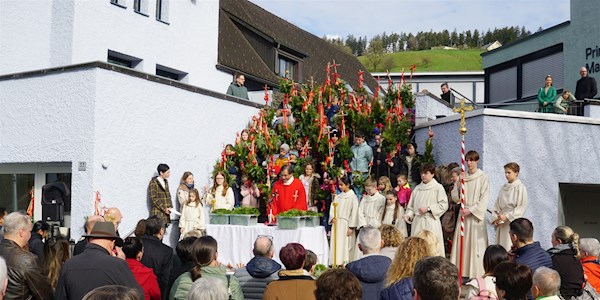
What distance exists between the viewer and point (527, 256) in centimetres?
662

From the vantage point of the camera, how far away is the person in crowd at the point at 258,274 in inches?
248

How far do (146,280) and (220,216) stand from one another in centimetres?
719

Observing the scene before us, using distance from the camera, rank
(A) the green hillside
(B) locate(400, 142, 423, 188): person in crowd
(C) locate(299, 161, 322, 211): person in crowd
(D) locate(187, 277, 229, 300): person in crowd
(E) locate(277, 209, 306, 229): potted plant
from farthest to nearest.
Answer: (A) the green hillside, (B) locate(400, 142, 423, 188): person in crowd, (C) locate(299, 161, 322, 211): person in crowd, (E) locate(277, 209, 306, 229): potted plant, (D) locate(187, 277, 229, 300): person in crowd

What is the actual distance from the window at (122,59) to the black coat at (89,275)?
14355mm

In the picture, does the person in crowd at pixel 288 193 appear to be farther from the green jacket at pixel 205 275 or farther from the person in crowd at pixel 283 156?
the green jacket at pixel 205 275

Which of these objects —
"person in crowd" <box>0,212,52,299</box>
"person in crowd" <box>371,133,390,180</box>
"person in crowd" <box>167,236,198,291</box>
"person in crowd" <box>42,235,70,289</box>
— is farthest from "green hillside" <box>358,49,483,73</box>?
"person in crowd" <box>0,212,52,299</box>

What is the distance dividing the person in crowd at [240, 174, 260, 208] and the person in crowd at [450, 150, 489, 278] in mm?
4934

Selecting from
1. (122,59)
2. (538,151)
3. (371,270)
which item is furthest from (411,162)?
(122,59)

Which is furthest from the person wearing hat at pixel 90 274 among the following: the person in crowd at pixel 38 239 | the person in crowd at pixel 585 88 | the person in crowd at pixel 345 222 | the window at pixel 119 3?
the window at pixel 119 3

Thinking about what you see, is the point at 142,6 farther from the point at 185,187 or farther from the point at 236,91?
the point at 185,187

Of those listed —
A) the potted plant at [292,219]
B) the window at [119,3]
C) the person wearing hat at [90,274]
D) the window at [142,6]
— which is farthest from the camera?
the window at [142,6]

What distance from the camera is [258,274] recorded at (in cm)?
634

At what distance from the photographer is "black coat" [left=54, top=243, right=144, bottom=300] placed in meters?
5.02

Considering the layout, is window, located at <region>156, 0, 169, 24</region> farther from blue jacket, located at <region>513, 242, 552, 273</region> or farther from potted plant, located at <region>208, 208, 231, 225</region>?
blue jacket, located at <region>513, 242, 552, 273</region>
